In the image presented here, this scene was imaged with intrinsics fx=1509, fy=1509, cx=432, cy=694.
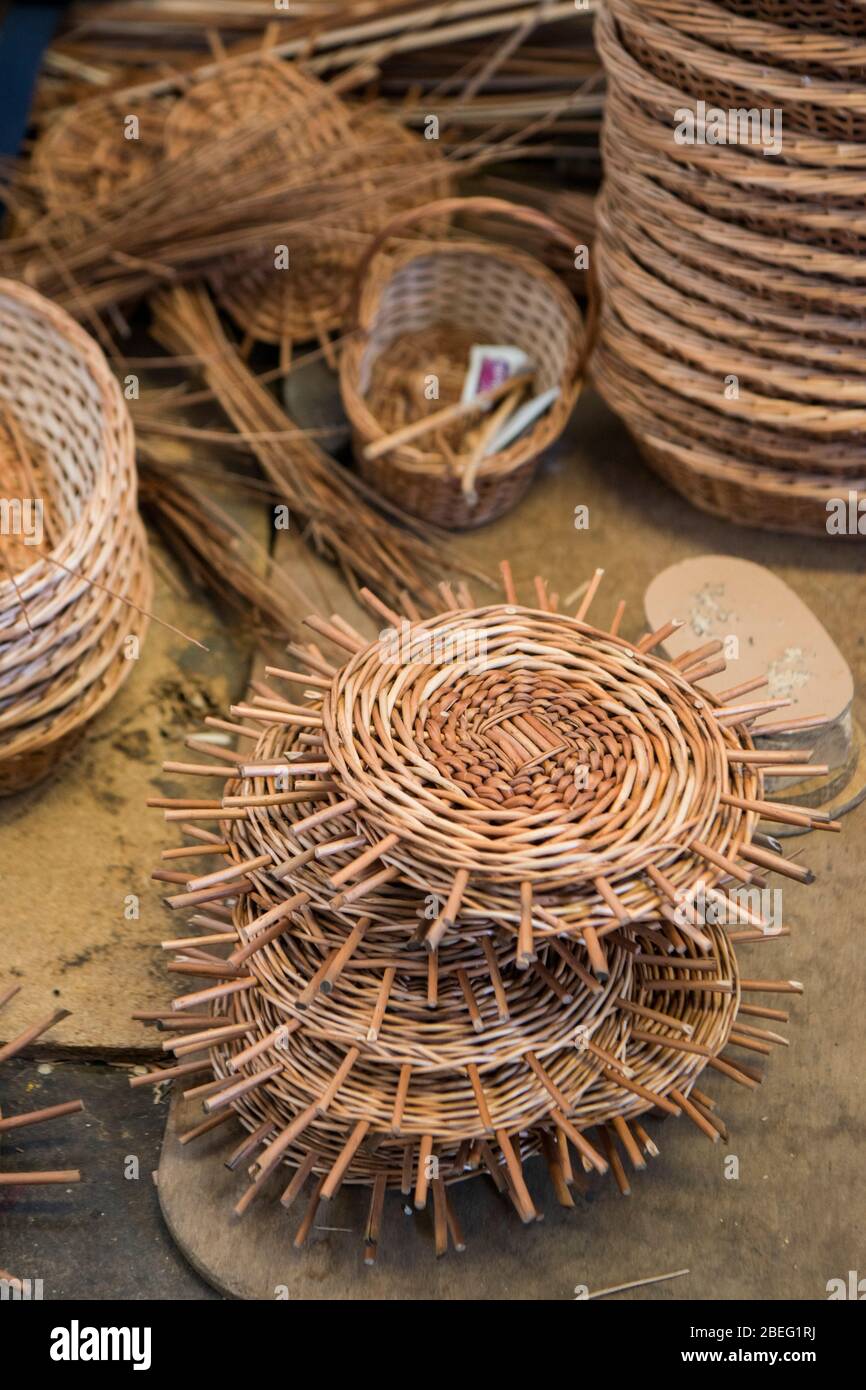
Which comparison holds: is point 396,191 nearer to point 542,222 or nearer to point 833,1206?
point 542,222

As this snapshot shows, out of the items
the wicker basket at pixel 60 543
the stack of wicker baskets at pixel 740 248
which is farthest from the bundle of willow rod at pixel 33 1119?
the stack of wicker baskets at pixel 740 248

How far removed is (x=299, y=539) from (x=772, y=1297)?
1.34 m

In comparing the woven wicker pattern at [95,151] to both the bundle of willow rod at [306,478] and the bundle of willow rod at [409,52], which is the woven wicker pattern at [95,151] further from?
the bundle of willow rod at [306,478]

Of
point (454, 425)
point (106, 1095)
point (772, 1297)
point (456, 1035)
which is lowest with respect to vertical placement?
point (772, 1297)

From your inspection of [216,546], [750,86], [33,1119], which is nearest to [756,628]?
[750,86]

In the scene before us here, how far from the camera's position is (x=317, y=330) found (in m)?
2.67

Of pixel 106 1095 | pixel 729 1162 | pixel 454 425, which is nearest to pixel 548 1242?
pixel 729 1162

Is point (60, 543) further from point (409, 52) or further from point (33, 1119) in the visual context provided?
point (409, 52)

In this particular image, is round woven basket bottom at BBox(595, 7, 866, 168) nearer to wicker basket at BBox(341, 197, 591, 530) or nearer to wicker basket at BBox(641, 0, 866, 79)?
wicker basket at BBox(641, 0, 866, 79)

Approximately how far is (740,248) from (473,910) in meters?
1.08

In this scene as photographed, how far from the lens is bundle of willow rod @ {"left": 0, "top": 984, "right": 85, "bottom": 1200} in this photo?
1552mm

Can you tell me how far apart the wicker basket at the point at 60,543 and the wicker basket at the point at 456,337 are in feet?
1.47

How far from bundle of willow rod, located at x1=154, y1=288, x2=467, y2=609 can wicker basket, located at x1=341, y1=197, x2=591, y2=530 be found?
68 mm

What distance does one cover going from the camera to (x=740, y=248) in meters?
1.98
